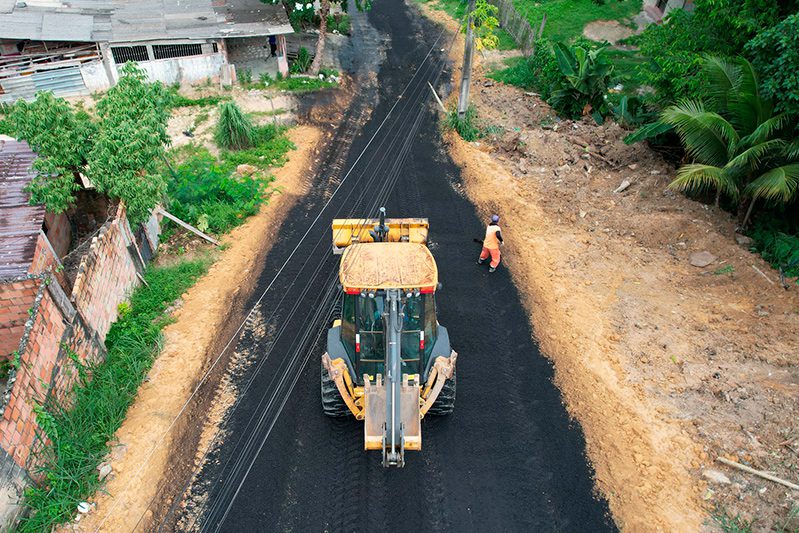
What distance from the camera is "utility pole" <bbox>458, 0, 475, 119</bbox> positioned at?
16.3 m

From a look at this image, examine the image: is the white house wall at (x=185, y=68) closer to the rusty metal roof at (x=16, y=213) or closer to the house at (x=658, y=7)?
the rusty metal roof at (x=16, y=213)

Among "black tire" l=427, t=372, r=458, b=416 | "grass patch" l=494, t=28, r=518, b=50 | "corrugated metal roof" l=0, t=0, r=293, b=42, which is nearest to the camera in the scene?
"black tire" l=427, t=372, r=458, b=416

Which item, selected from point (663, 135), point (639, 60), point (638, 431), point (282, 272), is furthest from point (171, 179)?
point (639, 60)

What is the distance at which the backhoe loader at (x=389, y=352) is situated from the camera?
746 cm

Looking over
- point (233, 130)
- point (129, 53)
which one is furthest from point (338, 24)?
point (233, 130)

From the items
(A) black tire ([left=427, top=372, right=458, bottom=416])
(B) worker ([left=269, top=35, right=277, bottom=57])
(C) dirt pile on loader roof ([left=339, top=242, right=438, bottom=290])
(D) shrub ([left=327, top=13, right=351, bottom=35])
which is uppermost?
(D) shrub ([left=327, top=13, right=351, bottom=35])

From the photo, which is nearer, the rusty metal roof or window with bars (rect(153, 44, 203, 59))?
the rusty metal roof

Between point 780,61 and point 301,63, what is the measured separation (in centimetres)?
1577

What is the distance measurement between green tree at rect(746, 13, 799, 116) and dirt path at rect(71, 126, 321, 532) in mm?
11180

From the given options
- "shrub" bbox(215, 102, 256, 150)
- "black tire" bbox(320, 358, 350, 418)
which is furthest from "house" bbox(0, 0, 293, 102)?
"black tire" bbox(320, 358, 350, 418)

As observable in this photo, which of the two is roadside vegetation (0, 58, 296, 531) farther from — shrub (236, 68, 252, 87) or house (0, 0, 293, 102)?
shrub (236, 68, 252, 87)

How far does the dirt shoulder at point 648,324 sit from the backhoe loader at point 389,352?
3006 mm

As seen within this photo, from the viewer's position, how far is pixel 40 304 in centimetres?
829

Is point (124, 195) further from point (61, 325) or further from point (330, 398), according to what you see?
point (330, 398)
